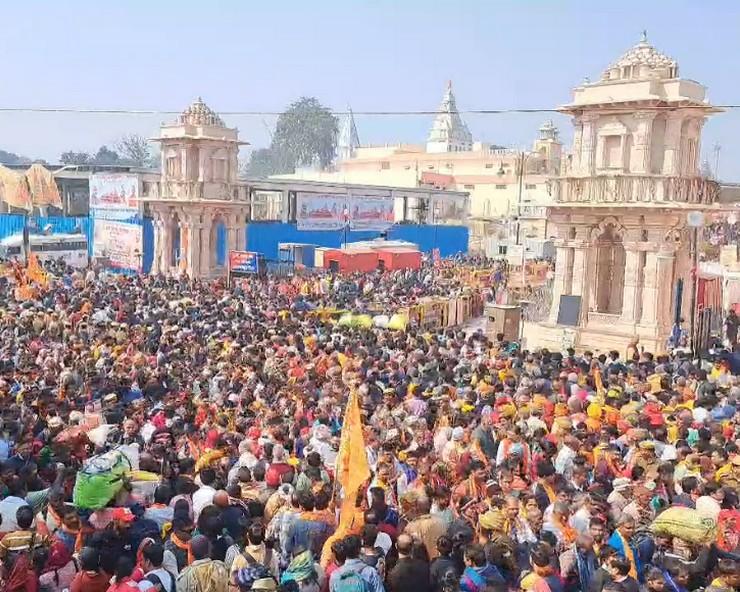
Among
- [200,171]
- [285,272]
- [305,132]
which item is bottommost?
[285,272]

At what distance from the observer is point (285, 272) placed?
115ft

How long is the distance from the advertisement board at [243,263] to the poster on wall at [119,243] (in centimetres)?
869

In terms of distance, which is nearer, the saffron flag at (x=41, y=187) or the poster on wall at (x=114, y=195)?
the saffron flag at (x=41, y=187)

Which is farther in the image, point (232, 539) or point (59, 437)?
point (59, 437)

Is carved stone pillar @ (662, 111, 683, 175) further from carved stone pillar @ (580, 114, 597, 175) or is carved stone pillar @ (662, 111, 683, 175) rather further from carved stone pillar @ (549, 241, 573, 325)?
carved stone pillar @ (549, 241, 573, 325)

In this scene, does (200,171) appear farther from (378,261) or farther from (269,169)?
(269,169)

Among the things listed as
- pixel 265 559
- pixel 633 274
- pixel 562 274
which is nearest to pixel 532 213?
pixel 562 274

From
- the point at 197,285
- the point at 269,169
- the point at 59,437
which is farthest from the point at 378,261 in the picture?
the point at 269,169

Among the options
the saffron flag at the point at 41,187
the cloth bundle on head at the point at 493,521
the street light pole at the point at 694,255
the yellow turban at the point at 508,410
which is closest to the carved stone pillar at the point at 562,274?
the street light pole at the point at 694,255

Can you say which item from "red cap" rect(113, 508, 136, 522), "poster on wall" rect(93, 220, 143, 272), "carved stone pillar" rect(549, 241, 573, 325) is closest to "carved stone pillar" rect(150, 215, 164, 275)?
"poster on wall" rect(93, 220, 143, 272)

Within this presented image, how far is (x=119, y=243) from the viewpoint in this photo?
38.5 meters

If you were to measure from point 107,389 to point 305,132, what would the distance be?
92564 mm

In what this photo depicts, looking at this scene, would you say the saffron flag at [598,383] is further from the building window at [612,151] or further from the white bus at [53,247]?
the white bus at [53,247]

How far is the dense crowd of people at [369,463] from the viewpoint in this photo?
5855 millimetres
